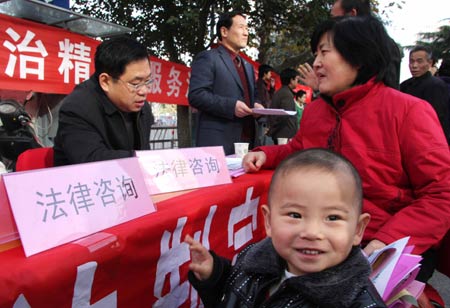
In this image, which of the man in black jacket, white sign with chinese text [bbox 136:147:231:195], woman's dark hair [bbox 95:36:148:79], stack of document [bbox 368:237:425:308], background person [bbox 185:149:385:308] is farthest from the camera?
the man in black jacket

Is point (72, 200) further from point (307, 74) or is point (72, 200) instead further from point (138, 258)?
point (307, 74)

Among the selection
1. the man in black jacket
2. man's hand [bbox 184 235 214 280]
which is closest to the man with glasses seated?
man's hand [bbox 184 235 214 280]

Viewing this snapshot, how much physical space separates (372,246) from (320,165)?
444 mm

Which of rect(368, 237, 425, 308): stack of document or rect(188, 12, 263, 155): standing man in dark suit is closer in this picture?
rect(368, 237, 425, 308): stack of document

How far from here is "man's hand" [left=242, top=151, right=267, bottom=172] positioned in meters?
1.97

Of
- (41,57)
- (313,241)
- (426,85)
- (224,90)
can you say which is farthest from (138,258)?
(41,57)

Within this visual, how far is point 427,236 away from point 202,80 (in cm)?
196

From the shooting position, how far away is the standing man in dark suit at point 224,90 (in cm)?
274

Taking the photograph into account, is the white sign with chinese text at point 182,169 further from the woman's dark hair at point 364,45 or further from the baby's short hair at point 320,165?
the woman's dark hair at point 364,45

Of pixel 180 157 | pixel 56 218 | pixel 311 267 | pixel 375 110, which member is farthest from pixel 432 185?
pixel 56 218

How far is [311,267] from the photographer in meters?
0.93

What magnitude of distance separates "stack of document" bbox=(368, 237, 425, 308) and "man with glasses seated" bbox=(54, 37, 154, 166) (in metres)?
1.14

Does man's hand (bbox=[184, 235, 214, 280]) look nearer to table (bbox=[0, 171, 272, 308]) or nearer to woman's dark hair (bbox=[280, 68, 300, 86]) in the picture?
table (bbox=[0, 171, 272, 308])

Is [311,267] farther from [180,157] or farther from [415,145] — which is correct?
[180,157]
